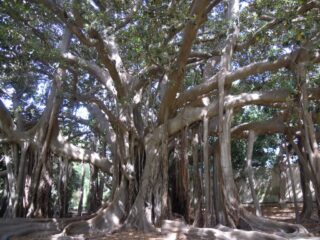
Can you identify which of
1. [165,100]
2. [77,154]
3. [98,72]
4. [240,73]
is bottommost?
[77,154]

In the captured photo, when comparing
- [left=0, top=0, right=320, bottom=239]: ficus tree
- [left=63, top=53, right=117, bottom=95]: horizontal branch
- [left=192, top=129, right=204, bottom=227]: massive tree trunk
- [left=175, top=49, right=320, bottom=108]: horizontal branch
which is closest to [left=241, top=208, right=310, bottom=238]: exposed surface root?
[left=0, top=0, right=320, bottom=239]: ficus tree

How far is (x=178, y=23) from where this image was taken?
5.56 m

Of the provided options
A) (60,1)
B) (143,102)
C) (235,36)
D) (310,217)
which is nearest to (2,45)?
(60,1)

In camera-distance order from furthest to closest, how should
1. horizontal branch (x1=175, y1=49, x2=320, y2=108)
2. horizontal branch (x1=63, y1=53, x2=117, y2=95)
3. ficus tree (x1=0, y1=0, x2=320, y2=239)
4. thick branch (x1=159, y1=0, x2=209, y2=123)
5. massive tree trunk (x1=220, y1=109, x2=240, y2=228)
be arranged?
horizontal branch (x1=63, y1=53, x2=117, y2=95) → horizontal branch (x1=175, y1=49, x2=320, y2=108) → ficus tree (x1=0, y1=0, x2=320, y2=239) → massive tree trunk (x1=220, y1=109, x2=240, y2=228) → thick branch (x1=159, y1=0, x2=209, y2=123)

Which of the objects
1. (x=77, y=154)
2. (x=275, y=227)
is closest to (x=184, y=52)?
(x=275, y=227)

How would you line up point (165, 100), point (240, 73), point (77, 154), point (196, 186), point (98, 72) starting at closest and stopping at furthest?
point (240, 73), point (165, 100), point (196, 186), point (98, 72), point (77, 154)

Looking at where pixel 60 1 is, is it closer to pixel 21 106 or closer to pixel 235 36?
pixel 235 36

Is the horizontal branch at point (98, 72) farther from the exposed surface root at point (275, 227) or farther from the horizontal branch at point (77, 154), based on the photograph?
the exposed surface root at point (275, 227)

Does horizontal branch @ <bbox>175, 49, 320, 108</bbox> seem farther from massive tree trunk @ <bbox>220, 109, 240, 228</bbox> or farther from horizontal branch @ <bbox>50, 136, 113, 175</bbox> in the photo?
horizontal branch @ <bbox>50, 136, 113, 175</bbox>

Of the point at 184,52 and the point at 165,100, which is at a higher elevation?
the point at 184,52

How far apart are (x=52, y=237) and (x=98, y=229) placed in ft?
2.70

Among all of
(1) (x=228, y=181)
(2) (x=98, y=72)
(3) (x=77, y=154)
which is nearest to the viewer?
(1) (x=228, y=181)

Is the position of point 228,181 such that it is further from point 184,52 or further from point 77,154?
point 77,154

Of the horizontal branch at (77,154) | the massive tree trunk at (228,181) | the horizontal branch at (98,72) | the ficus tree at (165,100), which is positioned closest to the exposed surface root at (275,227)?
the ficus tree at (165,100)
